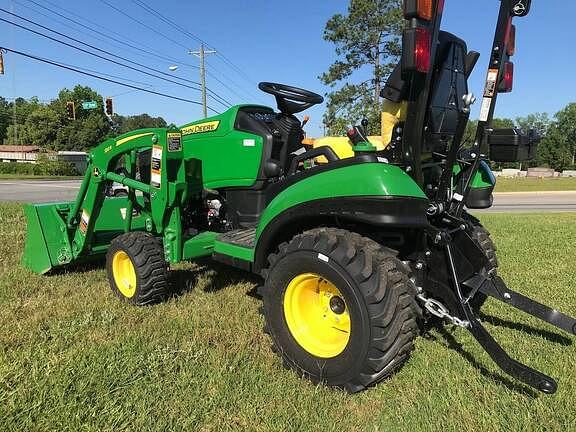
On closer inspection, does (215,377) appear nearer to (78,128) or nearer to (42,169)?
(42,169)

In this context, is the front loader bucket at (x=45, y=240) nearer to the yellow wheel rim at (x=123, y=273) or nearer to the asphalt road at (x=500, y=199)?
the yellow wheel rim at (x=123, y=273)

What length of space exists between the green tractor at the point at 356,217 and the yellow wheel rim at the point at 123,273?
11mm

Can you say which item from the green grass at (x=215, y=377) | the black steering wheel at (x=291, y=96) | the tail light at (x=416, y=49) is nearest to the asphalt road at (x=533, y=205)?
the black steering wheel at (x=291, y=96)

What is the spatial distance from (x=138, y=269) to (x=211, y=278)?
1.03 metres

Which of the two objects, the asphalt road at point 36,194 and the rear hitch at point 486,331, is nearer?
the rear hitch at point 486,331

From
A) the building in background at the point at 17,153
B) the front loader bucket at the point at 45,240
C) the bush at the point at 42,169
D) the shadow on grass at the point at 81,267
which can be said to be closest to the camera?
the front loader bucket at the point at 45,240

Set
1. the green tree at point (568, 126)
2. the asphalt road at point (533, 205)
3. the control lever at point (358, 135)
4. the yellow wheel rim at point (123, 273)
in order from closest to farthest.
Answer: the control lever at point (358, 135) < the yellow wheel rim at point (123, 273) < the asphalt road at point (533, 205) < the green tree at point (568, 126)

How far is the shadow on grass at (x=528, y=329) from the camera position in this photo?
336 cm

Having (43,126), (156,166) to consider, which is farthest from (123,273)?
(43,126)

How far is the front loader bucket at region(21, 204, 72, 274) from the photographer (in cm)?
493

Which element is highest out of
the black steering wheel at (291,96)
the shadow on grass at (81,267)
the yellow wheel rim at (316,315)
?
the black steering wheel at (291,96)

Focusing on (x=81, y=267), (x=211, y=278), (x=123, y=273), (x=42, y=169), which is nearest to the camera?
(x=123, y=273)

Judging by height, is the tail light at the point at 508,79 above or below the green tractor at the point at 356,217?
above

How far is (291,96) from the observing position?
13.1 feet
